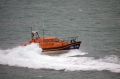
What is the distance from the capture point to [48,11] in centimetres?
8231

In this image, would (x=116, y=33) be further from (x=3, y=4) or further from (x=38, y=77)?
(x=3, y=4)

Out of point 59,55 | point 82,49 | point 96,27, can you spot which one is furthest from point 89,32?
point 59,55

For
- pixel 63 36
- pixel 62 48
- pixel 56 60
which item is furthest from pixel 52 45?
pixel 63 36

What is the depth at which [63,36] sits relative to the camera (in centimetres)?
5953

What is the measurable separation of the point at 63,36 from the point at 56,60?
15555 mm

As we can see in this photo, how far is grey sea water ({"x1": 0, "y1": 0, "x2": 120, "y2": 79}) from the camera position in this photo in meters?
41.7

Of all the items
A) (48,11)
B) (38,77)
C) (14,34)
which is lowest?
(38,77)

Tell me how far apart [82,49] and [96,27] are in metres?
16.1

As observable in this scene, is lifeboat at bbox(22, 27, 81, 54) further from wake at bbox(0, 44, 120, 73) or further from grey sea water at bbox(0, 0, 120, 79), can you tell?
grey sea water at bbox(0, 0, 120, 79)

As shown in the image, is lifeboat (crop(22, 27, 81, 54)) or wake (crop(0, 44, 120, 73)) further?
lifeboat (crop(22, 27, 81, 54))

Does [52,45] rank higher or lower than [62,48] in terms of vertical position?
higher

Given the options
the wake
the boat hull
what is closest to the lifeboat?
the boat hull

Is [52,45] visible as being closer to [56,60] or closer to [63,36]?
[56,60]

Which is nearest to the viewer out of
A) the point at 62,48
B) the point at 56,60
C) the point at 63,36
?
the point at 56,60
